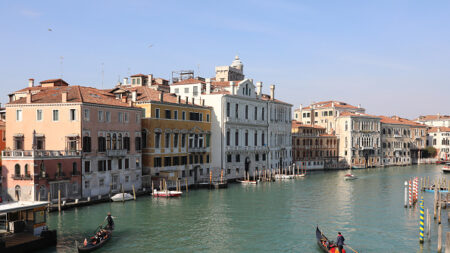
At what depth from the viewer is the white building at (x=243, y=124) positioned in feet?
149

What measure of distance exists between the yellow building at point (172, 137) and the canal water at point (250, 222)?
3.52 metres

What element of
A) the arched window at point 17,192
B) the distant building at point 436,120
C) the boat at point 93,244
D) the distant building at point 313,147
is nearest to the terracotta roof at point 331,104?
the distant building at point 313,147

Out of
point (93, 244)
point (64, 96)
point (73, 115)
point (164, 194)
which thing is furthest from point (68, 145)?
point (93, 244)

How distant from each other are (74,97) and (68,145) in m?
3.33

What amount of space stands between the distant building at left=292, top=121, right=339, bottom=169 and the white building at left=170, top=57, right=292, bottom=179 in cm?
569

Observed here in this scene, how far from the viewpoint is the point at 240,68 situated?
6706cm

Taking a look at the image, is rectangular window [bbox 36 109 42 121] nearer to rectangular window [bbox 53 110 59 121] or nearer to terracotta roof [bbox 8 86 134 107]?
terracotta roof [bbox 8 86 134 107]

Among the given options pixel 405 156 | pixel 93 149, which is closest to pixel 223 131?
pixel 93 149

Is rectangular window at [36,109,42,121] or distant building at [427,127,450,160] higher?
rectangular window at [36,109,42,121]

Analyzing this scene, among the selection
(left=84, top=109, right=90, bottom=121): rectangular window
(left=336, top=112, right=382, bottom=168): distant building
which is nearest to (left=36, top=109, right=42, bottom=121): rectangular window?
(left=84, top=109, right=90, bottom=121): rectangular window

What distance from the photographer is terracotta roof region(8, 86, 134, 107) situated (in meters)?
31.4

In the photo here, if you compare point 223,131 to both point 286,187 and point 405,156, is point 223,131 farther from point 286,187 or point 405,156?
point 405,156

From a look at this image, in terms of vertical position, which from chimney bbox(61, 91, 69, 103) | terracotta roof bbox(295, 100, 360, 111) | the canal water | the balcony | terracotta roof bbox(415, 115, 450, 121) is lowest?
the canal water

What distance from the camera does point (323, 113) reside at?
74625mm
